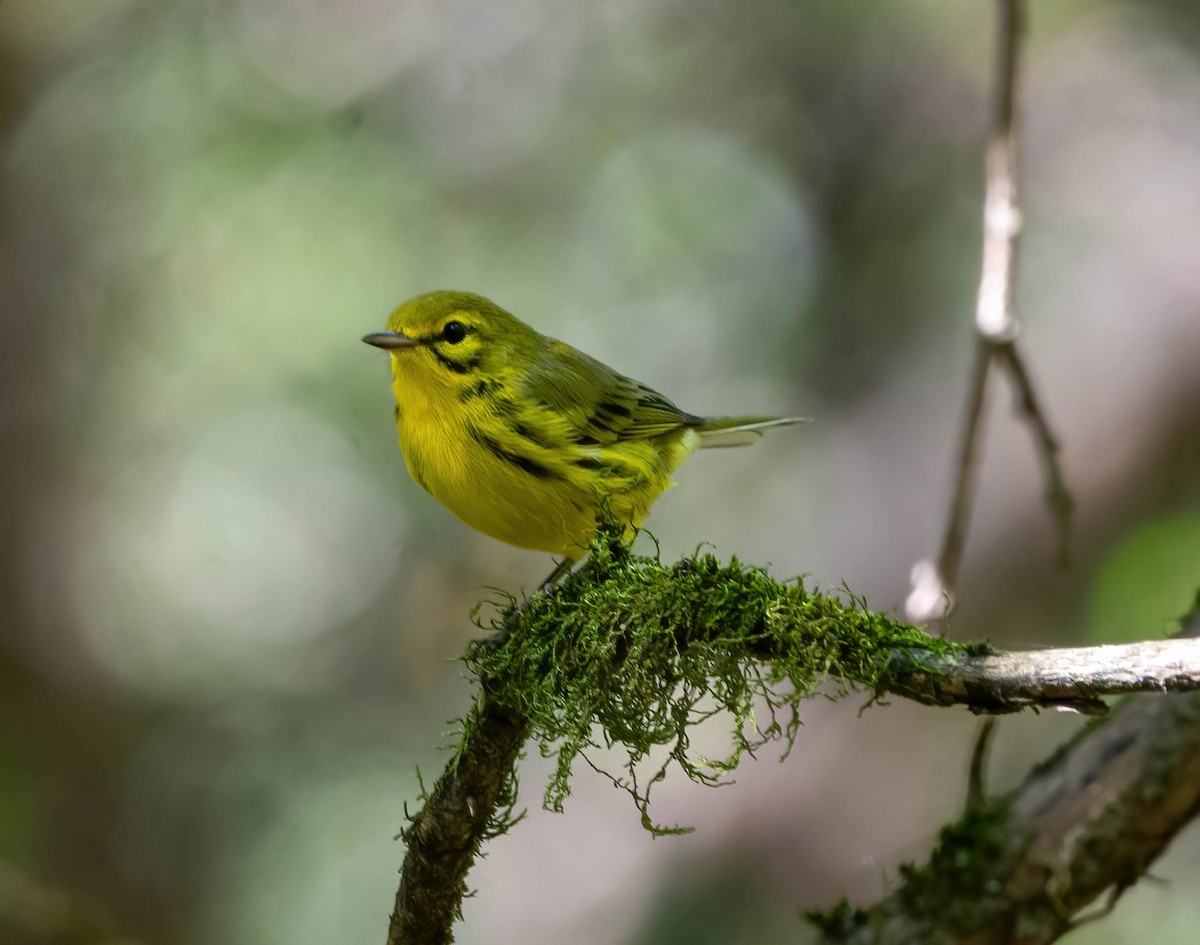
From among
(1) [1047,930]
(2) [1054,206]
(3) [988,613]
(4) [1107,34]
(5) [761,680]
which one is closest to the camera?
(5) [761,680]

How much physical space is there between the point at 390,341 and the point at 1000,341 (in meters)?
2.14

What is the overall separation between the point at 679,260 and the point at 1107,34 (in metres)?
3.40

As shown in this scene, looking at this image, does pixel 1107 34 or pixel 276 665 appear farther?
pixel 1107 34

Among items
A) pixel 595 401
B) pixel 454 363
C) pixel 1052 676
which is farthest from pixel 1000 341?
pixel 1052 676

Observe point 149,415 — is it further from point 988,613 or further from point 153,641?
point 988,613

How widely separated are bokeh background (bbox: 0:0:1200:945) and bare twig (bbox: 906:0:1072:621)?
1261mm

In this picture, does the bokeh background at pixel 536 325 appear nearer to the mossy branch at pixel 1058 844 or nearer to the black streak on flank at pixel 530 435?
the mossy branch at pixel 1058 844

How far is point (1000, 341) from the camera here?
3863 mm

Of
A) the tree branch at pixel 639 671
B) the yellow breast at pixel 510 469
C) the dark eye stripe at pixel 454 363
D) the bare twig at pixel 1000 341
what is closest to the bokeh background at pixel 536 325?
the bare twig at pixel 1000 341

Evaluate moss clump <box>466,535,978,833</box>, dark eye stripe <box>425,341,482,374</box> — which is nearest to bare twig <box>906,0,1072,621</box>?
moss clump <box>466,535,978,833</box>

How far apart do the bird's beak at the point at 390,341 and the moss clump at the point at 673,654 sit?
1.49 m

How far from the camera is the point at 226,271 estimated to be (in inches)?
261

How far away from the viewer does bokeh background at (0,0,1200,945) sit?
538 cm

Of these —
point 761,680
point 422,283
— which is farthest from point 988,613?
point 422,283
